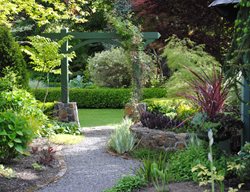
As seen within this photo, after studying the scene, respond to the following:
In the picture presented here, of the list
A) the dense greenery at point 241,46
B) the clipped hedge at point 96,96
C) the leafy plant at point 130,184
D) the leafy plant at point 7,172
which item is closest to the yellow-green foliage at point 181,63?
the clipped hedge at point 96,96

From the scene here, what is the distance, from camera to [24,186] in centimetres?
571

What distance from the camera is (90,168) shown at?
710 cm

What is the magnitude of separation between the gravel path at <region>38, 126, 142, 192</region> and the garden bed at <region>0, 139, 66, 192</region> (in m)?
0.12

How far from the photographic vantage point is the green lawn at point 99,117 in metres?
13.2

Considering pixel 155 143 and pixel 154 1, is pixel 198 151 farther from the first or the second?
pixel 154 1

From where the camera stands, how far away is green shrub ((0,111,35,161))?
616 centimetres

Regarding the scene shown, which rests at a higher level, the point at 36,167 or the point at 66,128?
the point at 66,128

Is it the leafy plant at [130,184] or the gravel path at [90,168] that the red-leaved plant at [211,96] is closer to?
the gravel path at [90,168]

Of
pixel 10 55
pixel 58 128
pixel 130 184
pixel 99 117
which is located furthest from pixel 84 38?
pixel 130 184

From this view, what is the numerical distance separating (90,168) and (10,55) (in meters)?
3.86

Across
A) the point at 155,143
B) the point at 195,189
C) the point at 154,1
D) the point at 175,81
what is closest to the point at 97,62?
the point at 154,1

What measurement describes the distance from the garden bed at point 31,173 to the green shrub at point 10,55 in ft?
8.58

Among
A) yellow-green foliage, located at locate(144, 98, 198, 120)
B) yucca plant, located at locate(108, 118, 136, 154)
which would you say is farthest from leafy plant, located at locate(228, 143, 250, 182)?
yucca plant, located at locate(108, 118, 136, 154)

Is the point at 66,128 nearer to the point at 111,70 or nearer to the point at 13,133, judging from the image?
the point at 13,133
